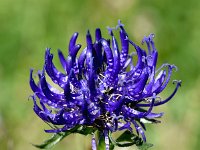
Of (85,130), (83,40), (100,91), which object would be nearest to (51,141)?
(85,130)

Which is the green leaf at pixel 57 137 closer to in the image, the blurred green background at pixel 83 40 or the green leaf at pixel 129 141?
the green leaf at pixel 129 141

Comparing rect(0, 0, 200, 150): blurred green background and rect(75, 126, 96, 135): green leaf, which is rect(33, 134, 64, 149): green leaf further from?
rect(0, 0, 200, 150): blurred green background

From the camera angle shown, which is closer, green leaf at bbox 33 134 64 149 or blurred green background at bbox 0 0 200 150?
green leaf at bbox 33 134 64 149

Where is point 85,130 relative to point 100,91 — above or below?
below

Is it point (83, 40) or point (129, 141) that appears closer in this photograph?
point (129, 141)

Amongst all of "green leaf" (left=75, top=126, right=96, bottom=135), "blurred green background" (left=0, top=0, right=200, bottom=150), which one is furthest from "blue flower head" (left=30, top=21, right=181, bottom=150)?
"blurred green background" (left=0, top=0, right=200, bottom=150)

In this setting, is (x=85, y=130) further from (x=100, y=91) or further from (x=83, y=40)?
(x=83, y=40)
